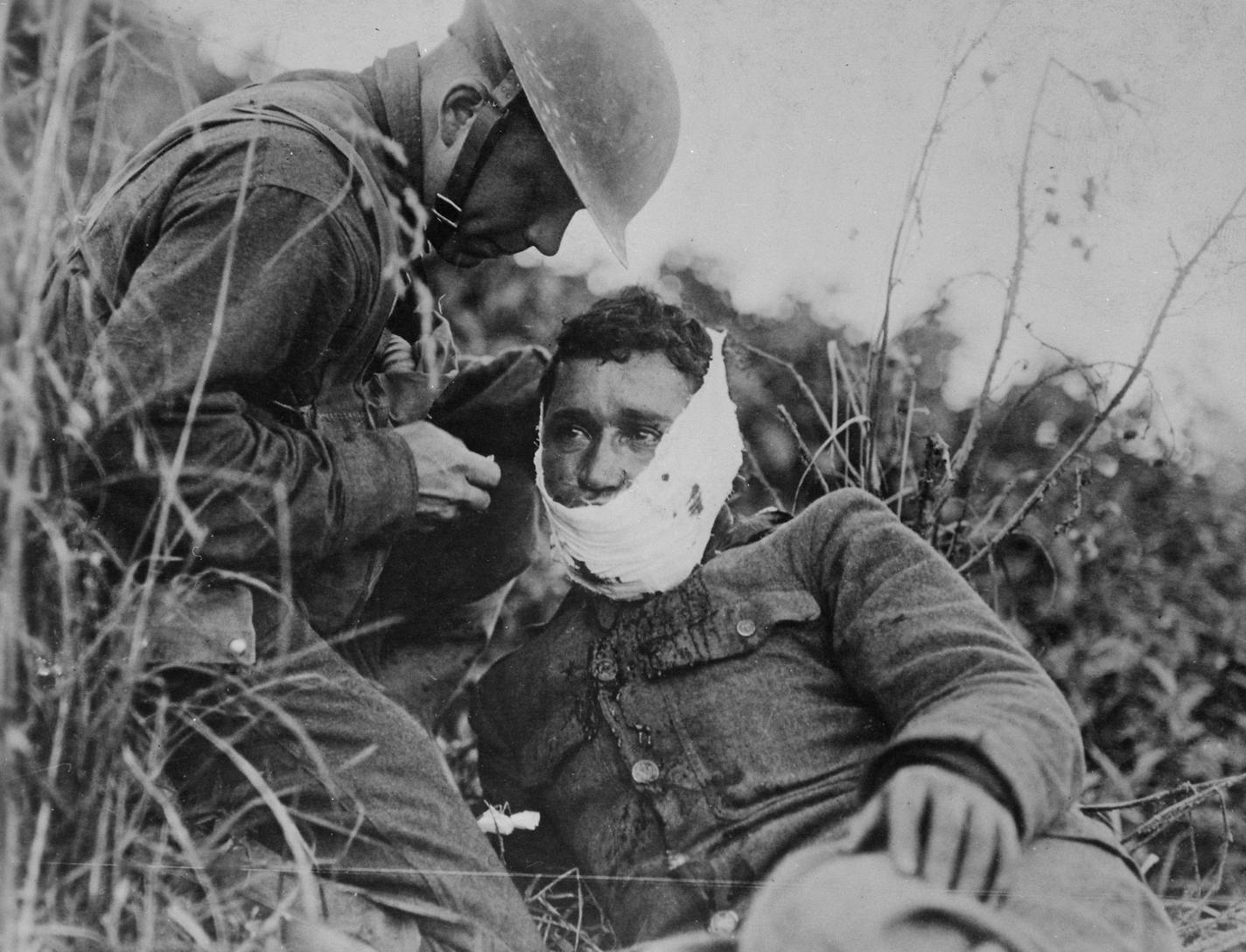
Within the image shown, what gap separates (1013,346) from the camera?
2.98 m

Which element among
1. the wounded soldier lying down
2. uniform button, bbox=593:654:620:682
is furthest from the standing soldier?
uniform button, bbox=593:654:620:682

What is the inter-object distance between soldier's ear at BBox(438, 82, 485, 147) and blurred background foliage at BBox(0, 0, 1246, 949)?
377 mm

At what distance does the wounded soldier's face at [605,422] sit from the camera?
8.87 feet

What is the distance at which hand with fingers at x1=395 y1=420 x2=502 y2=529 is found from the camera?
8.65ft

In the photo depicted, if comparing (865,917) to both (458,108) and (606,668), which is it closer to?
(606,668)

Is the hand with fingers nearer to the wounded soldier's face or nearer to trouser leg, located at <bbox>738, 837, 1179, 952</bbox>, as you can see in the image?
the wounded soldier's face

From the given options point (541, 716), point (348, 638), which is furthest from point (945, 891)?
point (348, 638)

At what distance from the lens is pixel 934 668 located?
2.36m

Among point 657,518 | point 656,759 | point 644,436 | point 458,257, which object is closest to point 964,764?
point 656,759

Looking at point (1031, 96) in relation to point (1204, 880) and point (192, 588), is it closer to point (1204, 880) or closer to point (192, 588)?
point (1204, 880)

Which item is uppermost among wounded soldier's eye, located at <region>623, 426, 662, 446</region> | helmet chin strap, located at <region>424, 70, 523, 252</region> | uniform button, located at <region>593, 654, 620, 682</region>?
helmet chin strap, located at <region>424, 70, 523, 252</region>

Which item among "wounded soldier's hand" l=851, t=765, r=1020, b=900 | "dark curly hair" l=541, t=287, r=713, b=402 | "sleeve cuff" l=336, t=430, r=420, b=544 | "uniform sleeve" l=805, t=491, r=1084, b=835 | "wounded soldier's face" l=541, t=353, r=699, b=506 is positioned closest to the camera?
"wounded soldier's hand" l=851, t=765, r=1020, b=900

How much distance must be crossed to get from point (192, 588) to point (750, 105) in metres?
1.66

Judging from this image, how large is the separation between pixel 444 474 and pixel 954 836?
1.29m
